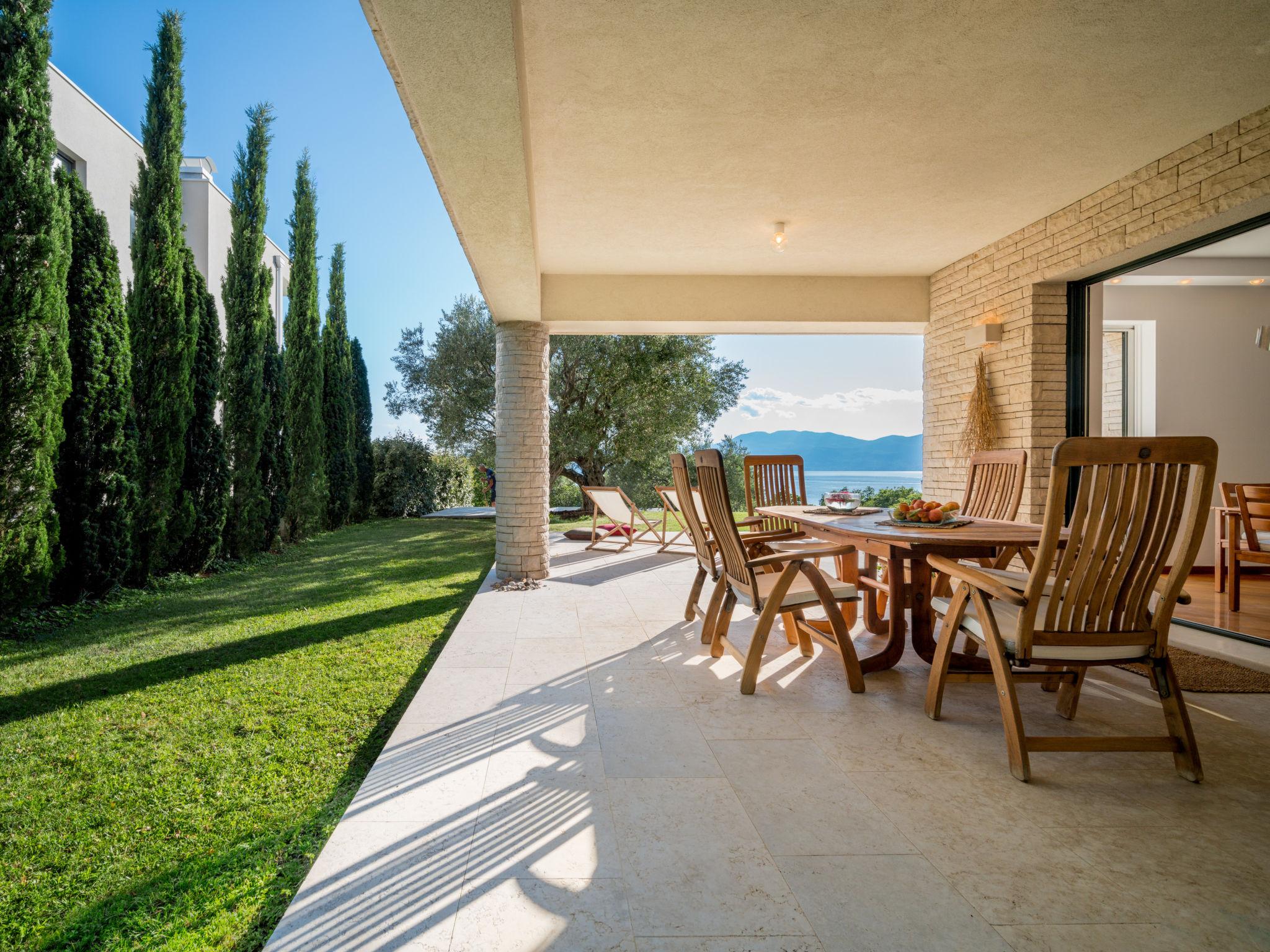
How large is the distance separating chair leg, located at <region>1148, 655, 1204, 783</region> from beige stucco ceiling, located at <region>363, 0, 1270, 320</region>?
2.45 metres

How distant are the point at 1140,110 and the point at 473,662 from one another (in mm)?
4372

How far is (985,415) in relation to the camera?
5.58 m

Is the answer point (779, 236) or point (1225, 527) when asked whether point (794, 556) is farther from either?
point (1225, 527)

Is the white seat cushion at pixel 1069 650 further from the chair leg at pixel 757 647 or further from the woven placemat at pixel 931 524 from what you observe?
the chair leg at pixel 757 647

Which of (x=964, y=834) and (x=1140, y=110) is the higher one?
(x=1140, y=110)

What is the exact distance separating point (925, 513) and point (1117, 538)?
3.90 ft

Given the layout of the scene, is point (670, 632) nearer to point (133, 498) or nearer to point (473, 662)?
point (473, 662)

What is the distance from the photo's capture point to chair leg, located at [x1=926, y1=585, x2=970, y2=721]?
2.61m

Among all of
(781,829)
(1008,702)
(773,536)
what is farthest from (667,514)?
(781,829)

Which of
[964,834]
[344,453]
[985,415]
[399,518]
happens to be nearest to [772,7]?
[964,834]

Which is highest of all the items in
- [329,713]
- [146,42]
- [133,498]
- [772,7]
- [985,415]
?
[146,42]

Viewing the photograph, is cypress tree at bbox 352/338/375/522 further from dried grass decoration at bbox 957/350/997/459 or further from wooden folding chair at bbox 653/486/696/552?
dried grass decoration at bbox 957/350/997/459

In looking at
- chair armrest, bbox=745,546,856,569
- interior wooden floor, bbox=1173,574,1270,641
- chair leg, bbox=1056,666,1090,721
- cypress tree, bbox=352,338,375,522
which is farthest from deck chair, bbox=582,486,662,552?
chair leg, bbox=1056,666,1090,721

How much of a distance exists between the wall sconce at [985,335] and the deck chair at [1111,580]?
11.9 ft
